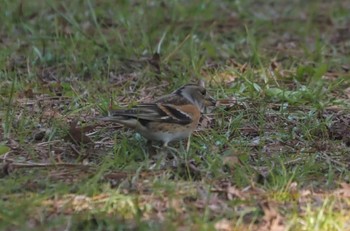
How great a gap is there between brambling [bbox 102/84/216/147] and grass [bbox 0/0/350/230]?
0.42 feet

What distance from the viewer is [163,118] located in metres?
4.99

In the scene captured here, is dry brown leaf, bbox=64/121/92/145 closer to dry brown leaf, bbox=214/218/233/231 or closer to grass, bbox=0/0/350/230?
grass, bbox=0/0/350/230

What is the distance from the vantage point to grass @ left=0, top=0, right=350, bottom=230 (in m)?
4.05

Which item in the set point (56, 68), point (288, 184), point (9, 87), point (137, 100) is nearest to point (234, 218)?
point (288, 184)

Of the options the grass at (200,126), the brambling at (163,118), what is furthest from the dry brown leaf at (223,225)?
the brambling at (163,118)

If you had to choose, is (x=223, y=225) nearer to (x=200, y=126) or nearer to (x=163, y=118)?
(x=163, y=118)

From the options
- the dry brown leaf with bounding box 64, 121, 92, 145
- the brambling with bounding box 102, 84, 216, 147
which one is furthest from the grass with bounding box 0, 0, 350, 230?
the brambling with bounding box 102, 84, 216, 147

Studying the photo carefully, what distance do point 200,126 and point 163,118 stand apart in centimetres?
59

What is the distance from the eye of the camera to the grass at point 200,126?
4.05 m

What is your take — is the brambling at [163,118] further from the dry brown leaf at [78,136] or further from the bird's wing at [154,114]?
the dry brown leaf at [78,136]

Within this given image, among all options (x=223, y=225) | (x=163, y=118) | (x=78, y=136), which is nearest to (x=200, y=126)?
(x=163, y=118)

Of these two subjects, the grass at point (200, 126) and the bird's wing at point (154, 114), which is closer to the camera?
the grass at point (200, 126)

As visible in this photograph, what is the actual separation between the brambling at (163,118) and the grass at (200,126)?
13 cm

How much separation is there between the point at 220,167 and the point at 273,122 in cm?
110
